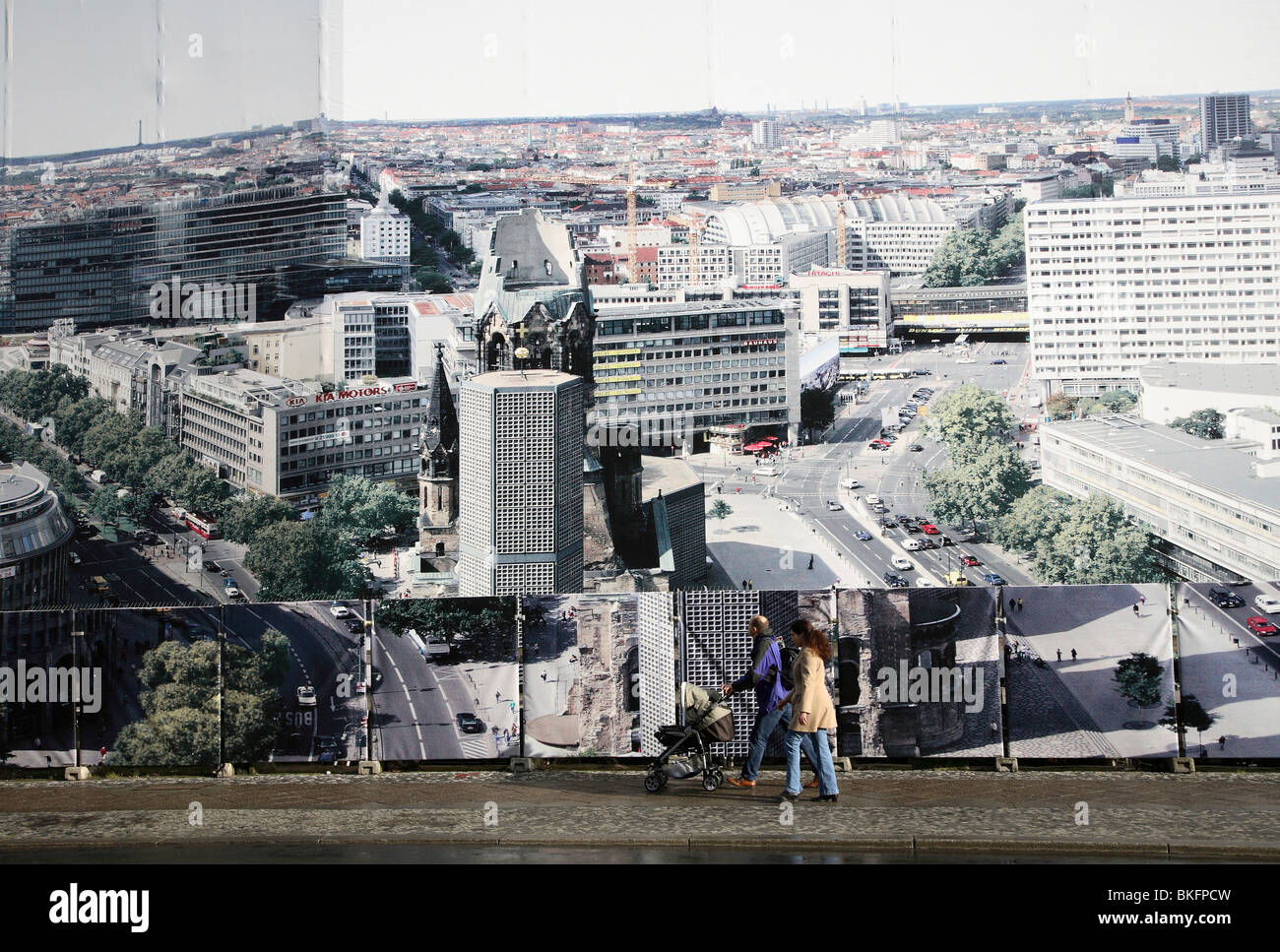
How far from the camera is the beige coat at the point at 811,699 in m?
5.38

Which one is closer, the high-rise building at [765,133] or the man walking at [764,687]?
the man walking at [764,687]

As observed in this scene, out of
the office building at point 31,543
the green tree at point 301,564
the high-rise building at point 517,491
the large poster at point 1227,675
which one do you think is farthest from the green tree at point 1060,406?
Answer: the large poster at point 1227,675

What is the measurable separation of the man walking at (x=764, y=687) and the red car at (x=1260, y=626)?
1.99 metres

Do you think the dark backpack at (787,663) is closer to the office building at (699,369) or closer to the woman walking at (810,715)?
the woman walking at (810,715)

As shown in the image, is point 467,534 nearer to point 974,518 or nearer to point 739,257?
point 974,518

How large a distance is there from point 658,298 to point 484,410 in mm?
23957

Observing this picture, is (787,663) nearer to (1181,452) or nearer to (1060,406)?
(1181,452)

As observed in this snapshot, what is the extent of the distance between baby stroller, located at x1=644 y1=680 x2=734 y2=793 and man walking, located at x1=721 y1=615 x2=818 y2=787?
0.35ft

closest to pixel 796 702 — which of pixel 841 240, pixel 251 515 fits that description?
pixel 251 515

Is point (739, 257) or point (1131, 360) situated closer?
point (1131, 360)

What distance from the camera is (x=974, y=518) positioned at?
29.7m

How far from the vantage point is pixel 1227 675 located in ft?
20.1

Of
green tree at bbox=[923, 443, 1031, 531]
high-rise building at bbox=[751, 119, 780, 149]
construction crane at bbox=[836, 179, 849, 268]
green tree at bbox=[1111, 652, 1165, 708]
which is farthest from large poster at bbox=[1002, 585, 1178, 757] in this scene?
construction crane at bbox=[836, 179, 849, 268]
